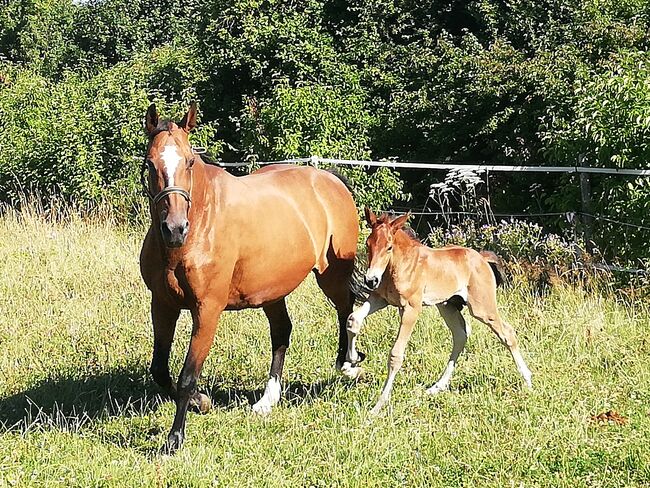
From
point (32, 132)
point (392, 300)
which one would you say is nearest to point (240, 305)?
point (392, 300)

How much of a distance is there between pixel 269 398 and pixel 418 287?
52.5 inches

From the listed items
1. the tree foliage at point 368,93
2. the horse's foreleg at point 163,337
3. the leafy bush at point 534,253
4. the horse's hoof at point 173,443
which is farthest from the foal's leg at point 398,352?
the tree foliage at point 368,93

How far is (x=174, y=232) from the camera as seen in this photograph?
4699 mm

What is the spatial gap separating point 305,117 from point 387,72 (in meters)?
4.89

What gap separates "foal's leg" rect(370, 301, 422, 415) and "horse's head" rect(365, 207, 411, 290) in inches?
13.0

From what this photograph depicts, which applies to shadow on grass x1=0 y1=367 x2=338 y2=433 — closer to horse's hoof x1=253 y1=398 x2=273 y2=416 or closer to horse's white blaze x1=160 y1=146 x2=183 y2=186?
horse's hoof x1=253 y1=398 x2=273 y2=416

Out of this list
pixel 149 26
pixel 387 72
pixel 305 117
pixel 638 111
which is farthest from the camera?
pixel 149 26

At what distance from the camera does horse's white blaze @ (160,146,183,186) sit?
4848 millimetres

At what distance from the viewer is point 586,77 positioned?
9.44 meters

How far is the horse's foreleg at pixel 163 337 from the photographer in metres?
5.50

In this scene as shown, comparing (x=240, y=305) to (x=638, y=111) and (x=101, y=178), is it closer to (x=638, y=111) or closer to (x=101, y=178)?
(x=638, y=111)

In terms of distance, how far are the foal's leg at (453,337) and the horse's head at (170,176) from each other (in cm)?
235

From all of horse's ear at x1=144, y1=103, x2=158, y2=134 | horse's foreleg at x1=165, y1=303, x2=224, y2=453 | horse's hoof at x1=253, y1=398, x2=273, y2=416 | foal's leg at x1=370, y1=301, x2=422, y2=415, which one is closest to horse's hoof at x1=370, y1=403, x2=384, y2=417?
foal's leg at x1=370, y1=301, x2=422, y2=415

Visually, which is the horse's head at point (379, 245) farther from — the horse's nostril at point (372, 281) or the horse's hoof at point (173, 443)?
the horse's hoof at point (173, 443)
